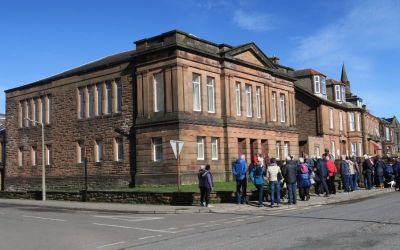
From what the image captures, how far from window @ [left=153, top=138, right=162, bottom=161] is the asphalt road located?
47.8ft

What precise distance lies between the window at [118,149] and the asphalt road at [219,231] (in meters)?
17.7

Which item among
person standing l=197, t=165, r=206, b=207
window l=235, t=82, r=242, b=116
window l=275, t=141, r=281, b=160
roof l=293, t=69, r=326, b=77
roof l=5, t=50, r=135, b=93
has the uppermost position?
roof l=293, t=69, r=326, b=77

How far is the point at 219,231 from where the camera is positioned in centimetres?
1265

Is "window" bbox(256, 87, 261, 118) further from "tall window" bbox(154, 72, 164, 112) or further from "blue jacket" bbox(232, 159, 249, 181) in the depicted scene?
"blue jacket" bbox(232, 159, 249, 181)

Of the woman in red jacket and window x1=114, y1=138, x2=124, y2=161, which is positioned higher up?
window x1=114, y1=138, x2=124, y2=161

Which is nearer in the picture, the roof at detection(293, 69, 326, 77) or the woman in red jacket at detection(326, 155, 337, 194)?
the woman in red jacket at detection(326, 155, 337, 194)

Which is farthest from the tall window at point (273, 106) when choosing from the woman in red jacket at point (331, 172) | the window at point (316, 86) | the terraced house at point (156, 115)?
the woman in red jacket at point (331, 172)

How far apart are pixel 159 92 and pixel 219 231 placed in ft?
67.6


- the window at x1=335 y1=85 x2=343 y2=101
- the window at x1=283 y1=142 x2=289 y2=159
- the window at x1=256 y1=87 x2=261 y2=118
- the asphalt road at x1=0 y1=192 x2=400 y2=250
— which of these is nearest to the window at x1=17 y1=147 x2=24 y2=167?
the window at x1=256 y1=87 x2=261 y2=118

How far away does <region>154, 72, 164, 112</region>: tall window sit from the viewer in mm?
32094

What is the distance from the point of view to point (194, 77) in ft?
108

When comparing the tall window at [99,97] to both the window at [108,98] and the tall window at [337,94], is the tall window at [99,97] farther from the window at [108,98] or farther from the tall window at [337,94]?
the tall window at [337,94]

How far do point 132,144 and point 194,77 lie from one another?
20.5ft

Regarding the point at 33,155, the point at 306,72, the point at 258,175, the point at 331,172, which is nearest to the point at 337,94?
the point at 306,72
